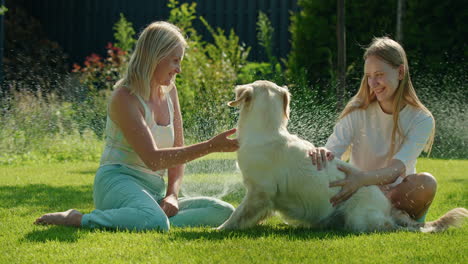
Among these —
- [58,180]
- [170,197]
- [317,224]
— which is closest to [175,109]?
[170,197]

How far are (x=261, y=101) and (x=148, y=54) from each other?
892mm

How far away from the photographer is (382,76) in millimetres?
4137

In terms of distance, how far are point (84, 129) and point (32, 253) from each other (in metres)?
6.69

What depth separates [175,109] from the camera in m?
4.70

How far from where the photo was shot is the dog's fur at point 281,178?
12.4 ft

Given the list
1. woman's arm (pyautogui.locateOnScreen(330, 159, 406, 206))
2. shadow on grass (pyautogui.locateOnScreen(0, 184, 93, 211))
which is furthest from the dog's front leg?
shadow on grass (pyautogui.locateOnScreen(0, 184, 93, 211))

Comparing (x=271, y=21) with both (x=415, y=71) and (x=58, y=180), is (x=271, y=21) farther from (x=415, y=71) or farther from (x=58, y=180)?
(x=58, y=180)

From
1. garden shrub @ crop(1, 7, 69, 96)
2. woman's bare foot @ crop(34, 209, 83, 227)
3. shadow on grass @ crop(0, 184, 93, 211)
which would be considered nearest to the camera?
woman's bare foot @ crop(34, 209, 83, 227)

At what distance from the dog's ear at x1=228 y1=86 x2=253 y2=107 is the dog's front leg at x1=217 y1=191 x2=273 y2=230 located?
54 cm

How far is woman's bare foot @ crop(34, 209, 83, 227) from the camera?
4027mm

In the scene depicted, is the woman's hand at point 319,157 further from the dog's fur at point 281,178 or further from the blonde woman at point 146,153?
the blonde woman at point 146,153

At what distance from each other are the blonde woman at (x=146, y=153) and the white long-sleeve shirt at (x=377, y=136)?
0.88m

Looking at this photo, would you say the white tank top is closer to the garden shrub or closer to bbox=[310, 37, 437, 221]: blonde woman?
bbox=[310, 37, 437, 221]: blonde woman

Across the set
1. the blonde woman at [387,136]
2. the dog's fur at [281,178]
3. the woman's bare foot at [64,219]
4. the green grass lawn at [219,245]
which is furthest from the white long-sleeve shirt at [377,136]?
the woman's bare foot at [64,219]
